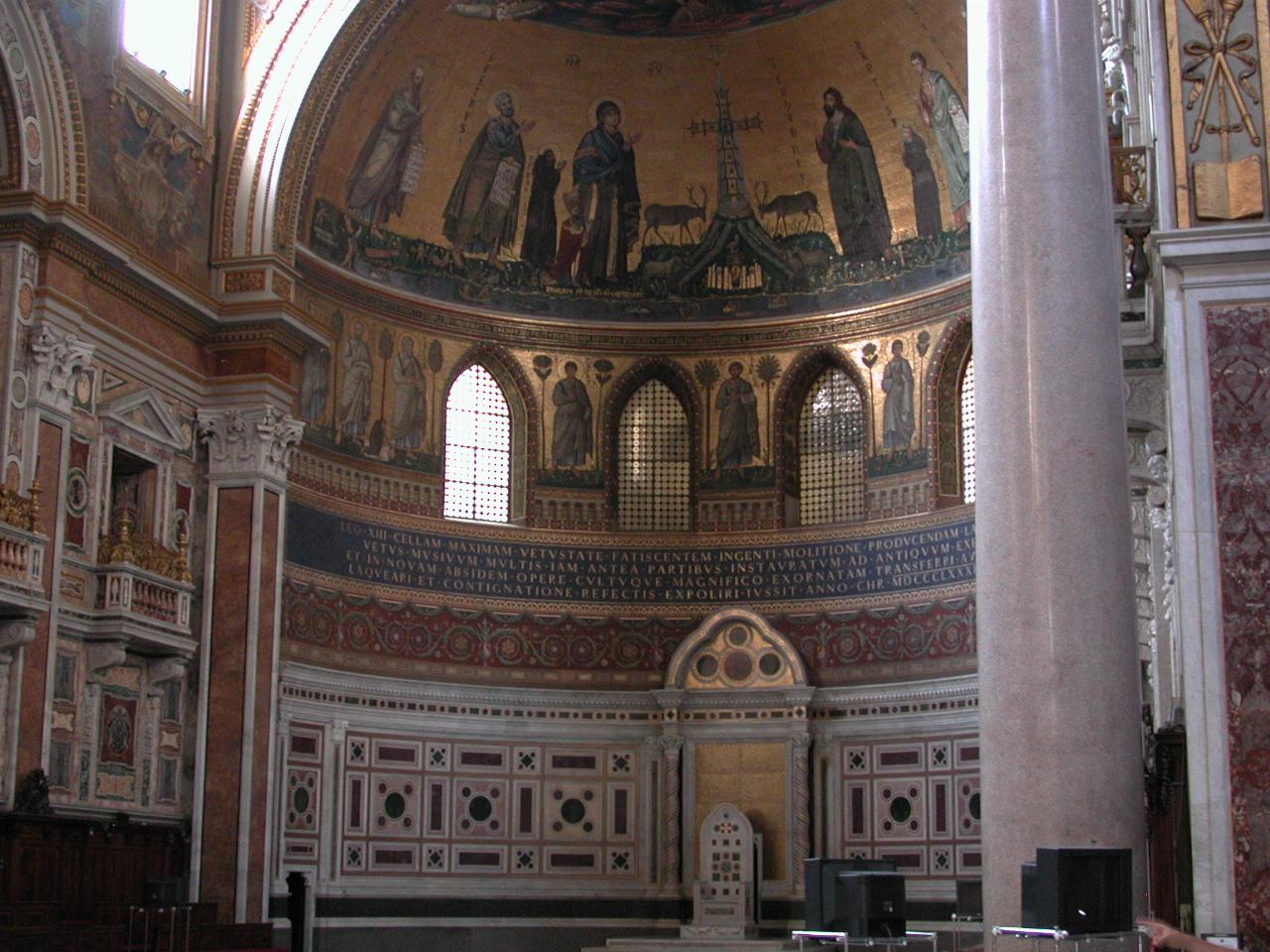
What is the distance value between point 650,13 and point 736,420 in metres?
7.33

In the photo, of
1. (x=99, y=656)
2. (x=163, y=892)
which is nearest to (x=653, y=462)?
(x=99, y=656)

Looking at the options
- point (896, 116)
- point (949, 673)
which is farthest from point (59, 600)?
point (896, 116)

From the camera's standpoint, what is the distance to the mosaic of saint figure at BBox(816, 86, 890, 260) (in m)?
30.7

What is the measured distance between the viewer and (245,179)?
2666 centimetres

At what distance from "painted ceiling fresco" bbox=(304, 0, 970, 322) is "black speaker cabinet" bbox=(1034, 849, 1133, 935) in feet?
71.3

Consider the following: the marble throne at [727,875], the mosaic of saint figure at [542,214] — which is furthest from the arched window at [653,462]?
the marble throne at [727,875]

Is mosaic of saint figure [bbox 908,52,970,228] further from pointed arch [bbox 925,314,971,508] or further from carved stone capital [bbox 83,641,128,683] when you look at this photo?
carved stone capital [bbox 83,641,128,683]

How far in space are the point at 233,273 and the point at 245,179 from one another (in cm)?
155

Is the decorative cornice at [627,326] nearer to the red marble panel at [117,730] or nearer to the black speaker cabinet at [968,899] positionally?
the red marble panel at [117,730]

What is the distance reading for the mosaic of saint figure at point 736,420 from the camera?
104 feet

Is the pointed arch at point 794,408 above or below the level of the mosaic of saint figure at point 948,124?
below

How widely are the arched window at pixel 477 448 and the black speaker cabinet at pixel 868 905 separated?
20246 mm

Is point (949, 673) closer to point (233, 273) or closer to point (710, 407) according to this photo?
point (710, 407)

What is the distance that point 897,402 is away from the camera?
3031 cm
